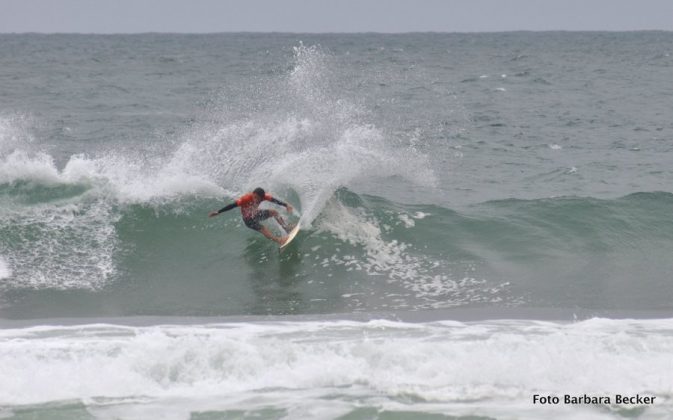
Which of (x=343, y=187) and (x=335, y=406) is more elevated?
(x=343, y=187)

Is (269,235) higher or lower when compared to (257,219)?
lower

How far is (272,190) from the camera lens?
52.5 feet

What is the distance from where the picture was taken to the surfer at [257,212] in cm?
1352

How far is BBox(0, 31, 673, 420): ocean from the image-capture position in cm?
891

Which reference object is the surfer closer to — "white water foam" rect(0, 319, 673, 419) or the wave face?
the wave face

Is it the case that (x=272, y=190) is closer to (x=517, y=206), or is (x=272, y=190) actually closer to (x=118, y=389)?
(x=517, y=206)

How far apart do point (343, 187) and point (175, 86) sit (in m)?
25.5

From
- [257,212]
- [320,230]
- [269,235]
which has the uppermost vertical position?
[257,212]

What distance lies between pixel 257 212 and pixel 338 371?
16.5 ft

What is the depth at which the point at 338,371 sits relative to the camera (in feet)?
30.2

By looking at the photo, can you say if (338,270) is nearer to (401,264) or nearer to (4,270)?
(401,264)

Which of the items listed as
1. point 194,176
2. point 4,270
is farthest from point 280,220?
point 4,270

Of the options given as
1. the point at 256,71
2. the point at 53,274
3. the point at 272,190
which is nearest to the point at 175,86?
the point at 256,71

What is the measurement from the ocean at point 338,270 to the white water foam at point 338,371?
25mm
